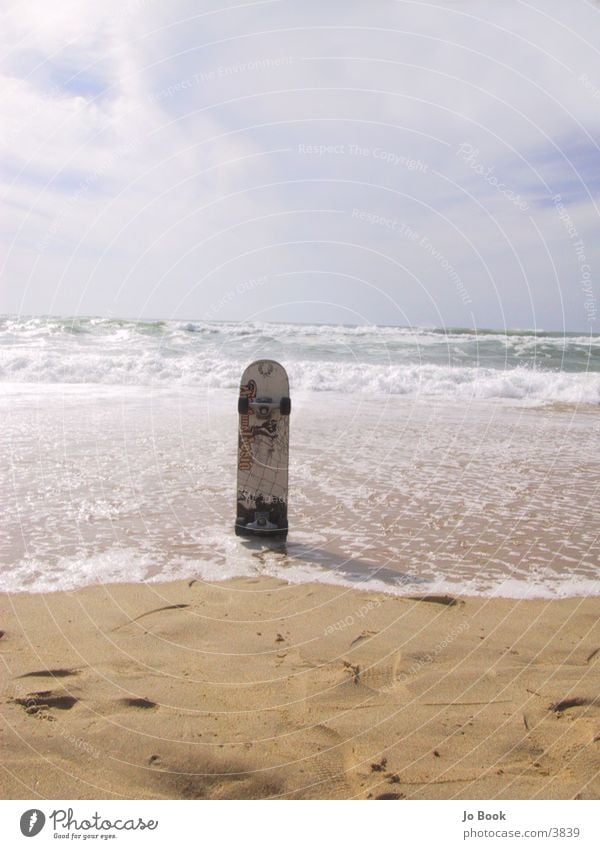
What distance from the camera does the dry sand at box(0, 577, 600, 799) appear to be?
2.99m

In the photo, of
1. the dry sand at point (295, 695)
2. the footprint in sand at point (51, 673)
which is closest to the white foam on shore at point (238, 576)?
the dry sand at point (295, 695)

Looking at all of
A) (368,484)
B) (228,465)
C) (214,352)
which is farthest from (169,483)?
(214,352)

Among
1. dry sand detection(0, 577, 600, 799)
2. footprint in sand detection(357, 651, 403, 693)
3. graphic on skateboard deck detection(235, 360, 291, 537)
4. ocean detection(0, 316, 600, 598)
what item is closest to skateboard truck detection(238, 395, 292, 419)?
graphic on skateboard deck detection(235, 360, 291, 537)

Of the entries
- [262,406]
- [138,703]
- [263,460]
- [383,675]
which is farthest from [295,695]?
[262,406]

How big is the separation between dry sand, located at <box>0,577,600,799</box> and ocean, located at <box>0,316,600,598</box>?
1.85 ft

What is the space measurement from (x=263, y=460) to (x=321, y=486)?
85.9 inches

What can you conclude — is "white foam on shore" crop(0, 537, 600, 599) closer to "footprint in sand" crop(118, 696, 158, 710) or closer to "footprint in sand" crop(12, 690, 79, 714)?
"footprint in sand" crop(12, 690, 79, 714)

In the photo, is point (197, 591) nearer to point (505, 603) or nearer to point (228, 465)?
point (505, 603)

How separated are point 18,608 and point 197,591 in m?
1.20

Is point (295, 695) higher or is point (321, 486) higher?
point (321, 486)

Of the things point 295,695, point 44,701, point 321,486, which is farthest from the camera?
point 321,486

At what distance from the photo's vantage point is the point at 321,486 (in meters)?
8.37

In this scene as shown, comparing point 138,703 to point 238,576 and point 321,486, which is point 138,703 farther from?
point 321,486

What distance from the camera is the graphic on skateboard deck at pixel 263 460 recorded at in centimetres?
630
